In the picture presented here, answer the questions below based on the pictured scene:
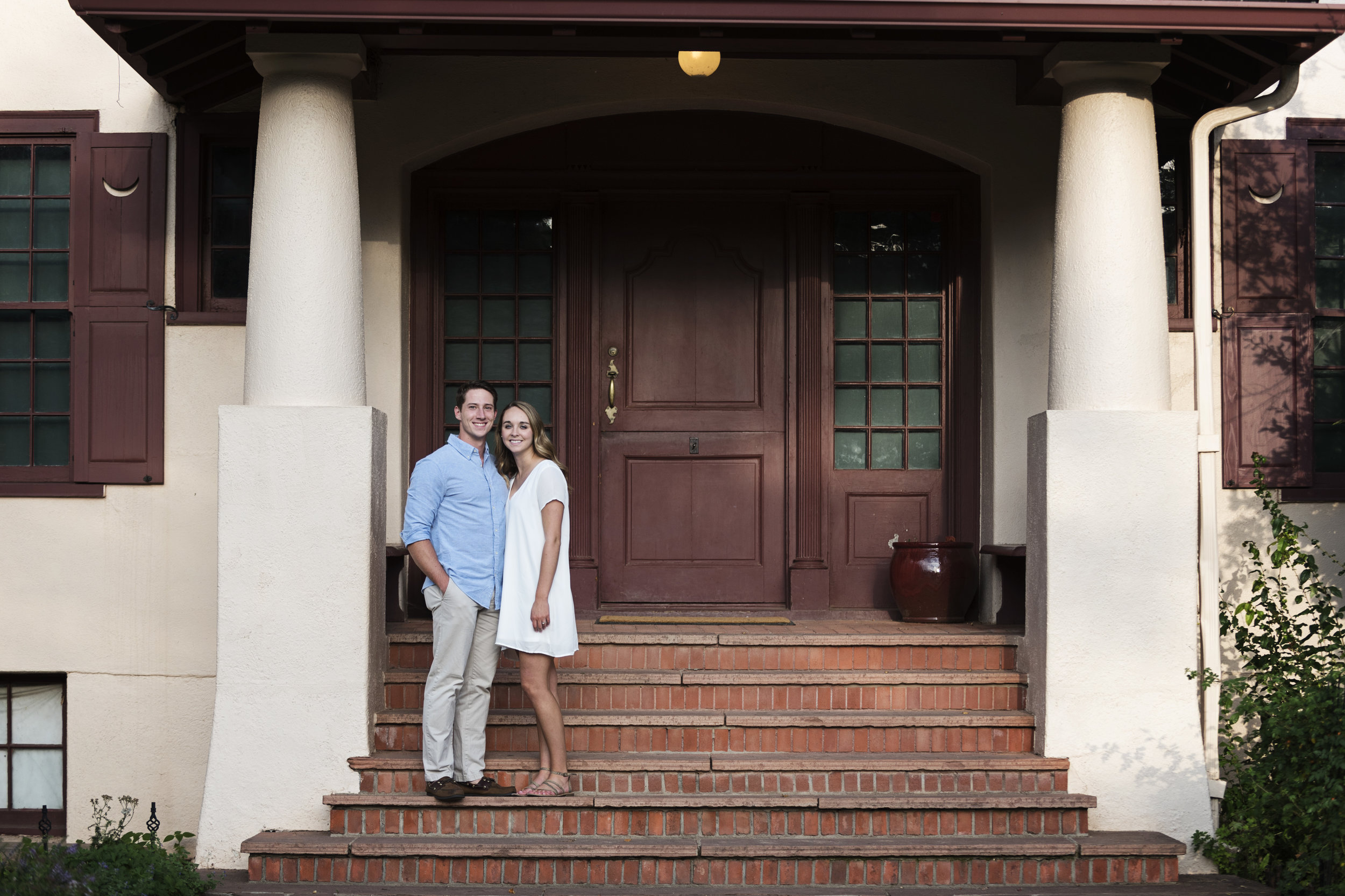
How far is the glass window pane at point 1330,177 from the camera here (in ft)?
22.5

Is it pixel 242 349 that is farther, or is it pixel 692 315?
pixel 692 315

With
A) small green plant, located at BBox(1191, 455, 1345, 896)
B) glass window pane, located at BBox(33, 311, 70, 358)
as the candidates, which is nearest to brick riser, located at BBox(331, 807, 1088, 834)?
small green plant, located at BBox(1191, 455, 1345, 896)

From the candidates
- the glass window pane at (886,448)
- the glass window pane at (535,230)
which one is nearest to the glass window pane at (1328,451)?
the glass window pane at (886,448)

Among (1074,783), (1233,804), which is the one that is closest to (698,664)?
(1074,783)

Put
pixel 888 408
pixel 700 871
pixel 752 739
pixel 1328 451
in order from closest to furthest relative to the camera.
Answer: pixel 700 871 → pixel 752 739 → pixel 1328 451 → pixel 888 408

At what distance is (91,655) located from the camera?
21.6 ft

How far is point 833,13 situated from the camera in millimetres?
5188

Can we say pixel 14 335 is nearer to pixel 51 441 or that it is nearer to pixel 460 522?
pixel 51 441

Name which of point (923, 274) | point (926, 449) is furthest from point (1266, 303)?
point (926, 449)

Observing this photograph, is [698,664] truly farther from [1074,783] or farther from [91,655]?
[91,655]

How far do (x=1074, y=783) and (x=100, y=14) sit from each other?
520 cm

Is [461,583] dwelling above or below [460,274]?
below

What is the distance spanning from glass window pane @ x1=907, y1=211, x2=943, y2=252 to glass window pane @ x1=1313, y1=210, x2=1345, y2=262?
6.65ft

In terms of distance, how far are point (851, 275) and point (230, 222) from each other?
11.4 ft
